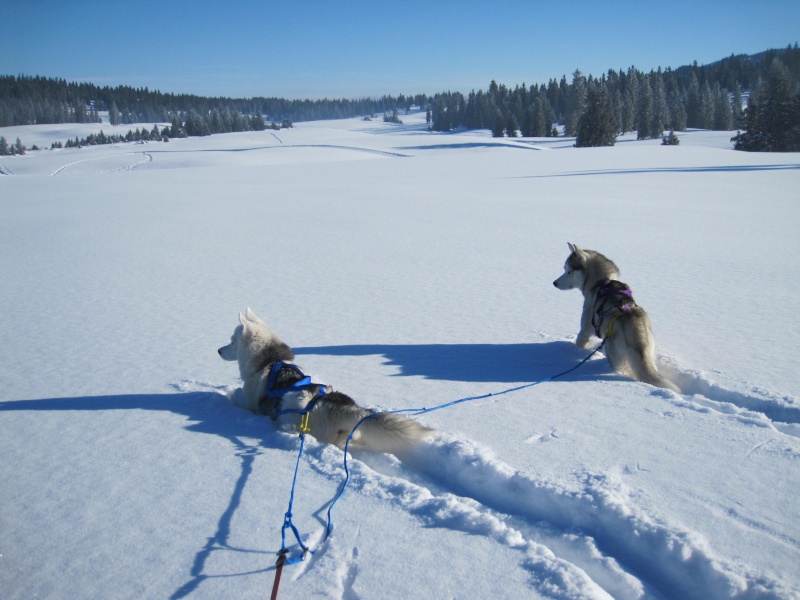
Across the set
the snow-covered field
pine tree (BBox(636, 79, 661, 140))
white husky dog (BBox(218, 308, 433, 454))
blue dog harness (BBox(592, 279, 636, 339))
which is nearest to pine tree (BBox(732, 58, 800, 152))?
pine tree (BBox(636, 79, 661, 140))

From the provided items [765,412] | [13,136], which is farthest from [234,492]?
[13,136]

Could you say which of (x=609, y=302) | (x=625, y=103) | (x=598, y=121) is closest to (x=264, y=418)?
(x=609, y=302)

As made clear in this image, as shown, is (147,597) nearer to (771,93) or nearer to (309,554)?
(309,554)

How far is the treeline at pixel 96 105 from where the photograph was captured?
108 metres

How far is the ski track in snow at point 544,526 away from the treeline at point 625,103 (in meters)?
52.2

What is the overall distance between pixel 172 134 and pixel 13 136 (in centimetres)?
2808

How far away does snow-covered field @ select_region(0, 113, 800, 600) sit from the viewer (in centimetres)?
231

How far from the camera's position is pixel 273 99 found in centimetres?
18100

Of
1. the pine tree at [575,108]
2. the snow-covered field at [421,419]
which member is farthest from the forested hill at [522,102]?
the snow-covered field at [421,419]

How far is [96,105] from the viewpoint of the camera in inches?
5054

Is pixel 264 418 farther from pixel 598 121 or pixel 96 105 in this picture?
pixel 96 105

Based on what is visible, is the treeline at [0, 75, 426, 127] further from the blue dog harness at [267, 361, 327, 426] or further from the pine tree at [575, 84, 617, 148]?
the blue dog harness at [267, 361, 327, 426]

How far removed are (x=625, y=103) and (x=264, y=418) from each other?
252 feet

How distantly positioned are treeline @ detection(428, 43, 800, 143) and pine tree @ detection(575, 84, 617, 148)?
94mm
